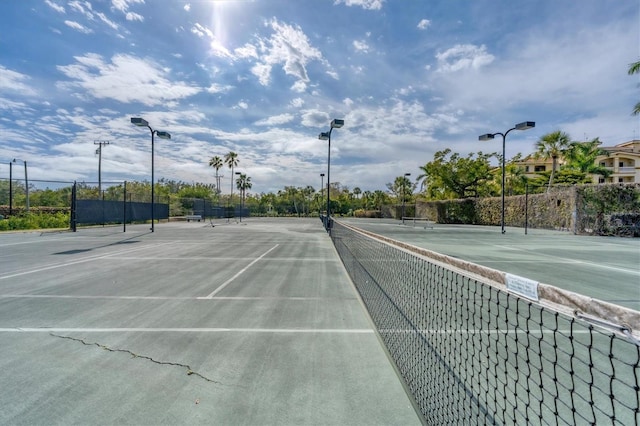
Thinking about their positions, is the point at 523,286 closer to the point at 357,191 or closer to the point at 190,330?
the point at 190,330

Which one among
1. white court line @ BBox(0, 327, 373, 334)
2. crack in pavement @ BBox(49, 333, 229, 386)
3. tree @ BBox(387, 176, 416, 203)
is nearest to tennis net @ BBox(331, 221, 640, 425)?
white court line @ BBox(0, 327, 373, 334)

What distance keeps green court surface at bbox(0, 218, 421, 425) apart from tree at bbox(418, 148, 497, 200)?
40.4 m

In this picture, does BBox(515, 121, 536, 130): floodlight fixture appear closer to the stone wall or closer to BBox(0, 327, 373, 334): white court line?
the stone wall

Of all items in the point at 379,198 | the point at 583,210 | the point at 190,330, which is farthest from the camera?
the point at 379,198

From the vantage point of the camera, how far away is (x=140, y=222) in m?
34.7

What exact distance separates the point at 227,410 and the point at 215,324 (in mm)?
2163

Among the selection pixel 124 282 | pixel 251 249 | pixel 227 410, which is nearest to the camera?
pixel 227 410

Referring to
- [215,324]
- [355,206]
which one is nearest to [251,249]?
[215,324]

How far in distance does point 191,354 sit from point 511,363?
3.84 m

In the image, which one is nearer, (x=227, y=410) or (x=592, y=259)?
(x=227, y=410)

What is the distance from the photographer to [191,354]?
3.75 meters

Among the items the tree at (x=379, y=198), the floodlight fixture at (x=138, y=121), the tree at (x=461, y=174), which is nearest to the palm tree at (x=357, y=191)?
the tree at (x=379, y=198)

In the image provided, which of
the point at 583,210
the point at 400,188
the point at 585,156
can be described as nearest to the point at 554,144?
the point at 585,156

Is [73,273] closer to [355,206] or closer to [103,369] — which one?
[103,369]
